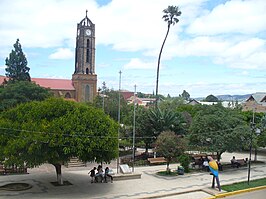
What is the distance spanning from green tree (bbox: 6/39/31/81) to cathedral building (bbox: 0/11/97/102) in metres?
19.0

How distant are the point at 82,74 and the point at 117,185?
190ft

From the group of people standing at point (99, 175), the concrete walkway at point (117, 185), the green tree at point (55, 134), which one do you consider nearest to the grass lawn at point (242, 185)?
the concrete walkway at point (117, 185)

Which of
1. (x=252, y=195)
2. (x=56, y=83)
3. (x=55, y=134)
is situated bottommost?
(x=252, y=195)

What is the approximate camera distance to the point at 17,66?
54406 mm

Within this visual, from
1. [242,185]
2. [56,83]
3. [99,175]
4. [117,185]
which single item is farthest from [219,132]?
[56,83]

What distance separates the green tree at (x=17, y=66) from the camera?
177 feet

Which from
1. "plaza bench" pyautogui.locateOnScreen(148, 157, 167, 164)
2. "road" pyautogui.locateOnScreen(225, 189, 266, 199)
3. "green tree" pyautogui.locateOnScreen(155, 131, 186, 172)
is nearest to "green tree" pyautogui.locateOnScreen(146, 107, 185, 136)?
"plaza bench" pyautogui.locateOnScreen(148, 157, 167, 164)

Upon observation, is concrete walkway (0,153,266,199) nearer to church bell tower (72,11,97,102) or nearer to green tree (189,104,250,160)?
green tree (189,104,250,160)

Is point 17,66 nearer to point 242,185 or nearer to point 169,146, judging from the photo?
point 169,146

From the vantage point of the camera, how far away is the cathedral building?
244ft

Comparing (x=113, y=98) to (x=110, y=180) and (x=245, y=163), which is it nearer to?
(x=245, y=163)

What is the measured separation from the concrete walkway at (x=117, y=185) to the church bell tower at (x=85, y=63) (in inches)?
2055

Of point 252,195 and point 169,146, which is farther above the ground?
point 169,146

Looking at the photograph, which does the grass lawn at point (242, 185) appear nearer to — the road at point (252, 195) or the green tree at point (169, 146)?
the road at point (252, 195)
